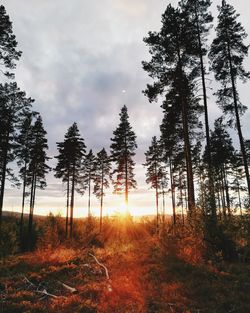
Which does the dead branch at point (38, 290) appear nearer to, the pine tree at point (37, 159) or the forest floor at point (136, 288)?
the forest floor at point (136, 288)

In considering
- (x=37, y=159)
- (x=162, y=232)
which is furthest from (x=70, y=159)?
(x=162, y=232)

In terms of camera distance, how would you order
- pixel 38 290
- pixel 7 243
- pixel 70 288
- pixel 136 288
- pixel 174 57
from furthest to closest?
pixel 7 243, pixel 174 57, pixel 38 290, pixel 70 288, pixel 136 288

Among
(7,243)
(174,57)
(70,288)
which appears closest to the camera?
(70,288)

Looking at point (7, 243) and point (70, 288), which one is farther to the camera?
point (7, 243)

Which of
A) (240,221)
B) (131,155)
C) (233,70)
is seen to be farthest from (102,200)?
(240,221)

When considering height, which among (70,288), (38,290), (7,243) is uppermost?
(7,243)

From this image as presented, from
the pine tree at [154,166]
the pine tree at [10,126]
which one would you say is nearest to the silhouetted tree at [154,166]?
the pine tree at [154,166]

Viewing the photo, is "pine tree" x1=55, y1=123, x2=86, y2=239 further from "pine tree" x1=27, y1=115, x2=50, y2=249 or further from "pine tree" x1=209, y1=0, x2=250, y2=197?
"pine tree" x1=209, y1=0, x2=250, y2=197

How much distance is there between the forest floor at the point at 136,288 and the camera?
22.7ft

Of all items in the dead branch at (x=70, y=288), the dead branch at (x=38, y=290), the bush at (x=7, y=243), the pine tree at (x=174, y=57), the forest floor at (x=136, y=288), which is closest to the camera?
the forest floor at (x=136, y=288)

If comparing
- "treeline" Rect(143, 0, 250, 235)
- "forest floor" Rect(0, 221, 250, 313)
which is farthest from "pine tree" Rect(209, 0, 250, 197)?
"forest floor" Rect(0, 221, 250, 313)

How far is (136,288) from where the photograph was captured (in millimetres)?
8391

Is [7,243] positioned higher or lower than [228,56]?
lower

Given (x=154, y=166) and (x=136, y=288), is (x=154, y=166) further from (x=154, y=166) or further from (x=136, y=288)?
(x=136, y=288)
